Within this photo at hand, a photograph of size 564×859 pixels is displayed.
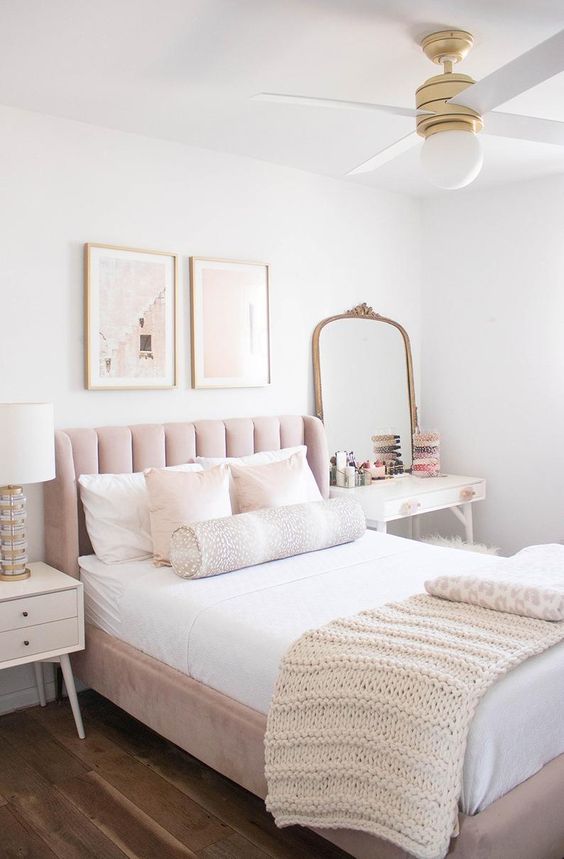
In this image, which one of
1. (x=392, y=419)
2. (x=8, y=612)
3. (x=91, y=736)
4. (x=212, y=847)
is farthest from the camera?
(x=392, y=419)

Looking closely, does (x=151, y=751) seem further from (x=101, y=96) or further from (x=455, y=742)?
(x=101, y=96)

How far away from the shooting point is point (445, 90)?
241cm

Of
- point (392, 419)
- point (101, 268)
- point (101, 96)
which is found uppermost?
point (101, 96)

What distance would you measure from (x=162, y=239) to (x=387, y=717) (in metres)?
2.52

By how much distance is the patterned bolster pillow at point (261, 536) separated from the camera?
279 cm

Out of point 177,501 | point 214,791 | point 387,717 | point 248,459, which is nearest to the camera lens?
point 387,717

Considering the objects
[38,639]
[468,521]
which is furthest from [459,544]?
[38,639]

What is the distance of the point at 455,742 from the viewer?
5.61 feet

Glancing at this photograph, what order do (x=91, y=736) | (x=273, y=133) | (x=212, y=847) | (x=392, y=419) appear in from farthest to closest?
(x=392, y=419) → (x=273, y=133) → (x=91, y=736) → (x=212, y=847)

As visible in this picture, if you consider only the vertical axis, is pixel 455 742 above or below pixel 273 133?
below

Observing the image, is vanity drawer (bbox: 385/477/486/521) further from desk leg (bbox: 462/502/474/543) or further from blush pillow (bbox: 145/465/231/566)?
blush pillow (bbox: 145/465/231/566)

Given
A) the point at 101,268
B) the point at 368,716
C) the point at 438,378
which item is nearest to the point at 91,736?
the point at 368,716

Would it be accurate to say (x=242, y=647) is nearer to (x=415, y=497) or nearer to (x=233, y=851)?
(x=233, y=851)

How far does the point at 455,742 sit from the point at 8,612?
1701mm
